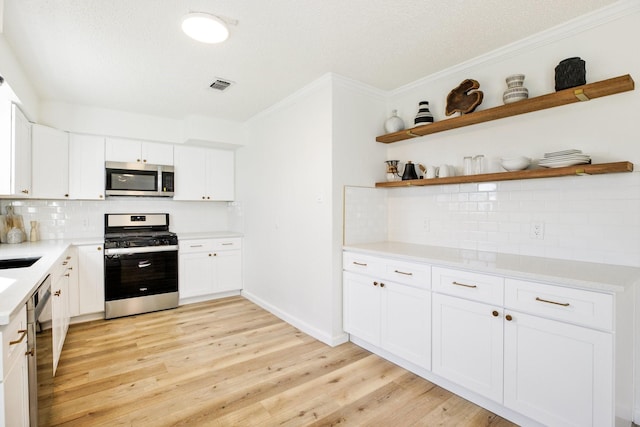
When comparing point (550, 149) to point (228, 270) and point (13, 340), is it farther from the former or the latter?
point (228, 270)

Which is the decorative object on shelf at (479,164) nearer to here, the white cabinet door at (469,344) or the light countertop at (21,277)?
the white cabinet door at (469,344)

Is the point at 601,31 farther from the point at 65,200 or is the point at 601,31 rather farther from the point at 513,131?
the point at 65,200

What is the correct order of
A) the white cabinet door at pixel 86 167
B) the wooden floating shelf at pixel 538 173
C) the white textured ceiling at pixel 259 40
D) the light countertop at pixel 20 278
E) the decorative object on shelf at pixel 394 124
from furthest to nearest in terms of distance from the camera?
the white cabinet door at pixel 86 167 → the decorative object on shelf at pixel 394 124 → the white textured ceiling at pixel 259 40 → the wooden floating shelf at pixel 538 173 → the light countertop at pixel 20 278

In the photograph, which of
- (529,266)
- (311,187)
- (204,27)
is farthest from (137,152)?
(529,266)

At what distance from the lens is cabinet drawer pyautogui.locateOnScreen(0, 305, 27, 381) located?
1222mm

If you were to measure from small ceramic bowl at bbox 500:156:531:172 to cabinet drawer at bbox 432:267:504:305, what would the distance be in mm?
820

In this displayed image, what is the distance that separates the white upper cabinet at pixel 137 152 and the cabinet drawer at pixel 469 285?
3.64m

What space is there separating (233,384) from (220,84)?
260cm

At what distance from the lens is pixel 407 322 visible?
2.43 m

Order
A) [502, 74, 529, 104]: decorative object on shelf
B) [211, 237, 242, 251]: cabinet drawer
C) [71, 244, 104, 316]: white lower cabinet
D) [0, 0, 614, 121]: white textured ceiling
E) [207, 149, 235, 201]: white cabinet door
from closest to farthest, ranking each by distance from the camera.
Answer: [0, 0, 614, 121]: white textured ceiling < [502, 74, 529, 104]: decorative object on shelf < [71, 244, 104, 316]: white lower cabinet < [211, 237, 242, 251]: cabinet drawer < [207, 149, 235, 201]: white cabinet door

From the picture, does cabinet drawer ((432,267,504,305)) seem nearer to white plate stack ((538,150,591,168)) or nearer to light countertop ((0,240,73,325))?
white plate stack ((538,150,591,168))

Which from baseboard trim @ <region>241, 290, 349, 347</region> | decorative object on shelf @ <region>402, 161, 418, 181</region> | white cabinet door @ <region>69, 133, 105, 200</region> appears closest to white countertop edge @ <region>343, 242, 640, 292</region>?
decorative object on shelf @ <region>402, 161, 418, 181</region>

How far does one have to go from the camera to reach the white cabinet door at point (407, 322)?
7.53 feet

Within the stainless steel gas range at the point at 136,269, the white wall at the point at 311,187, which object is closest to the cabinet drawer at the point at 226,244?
the stainless steel gas range at the point at 136,269
